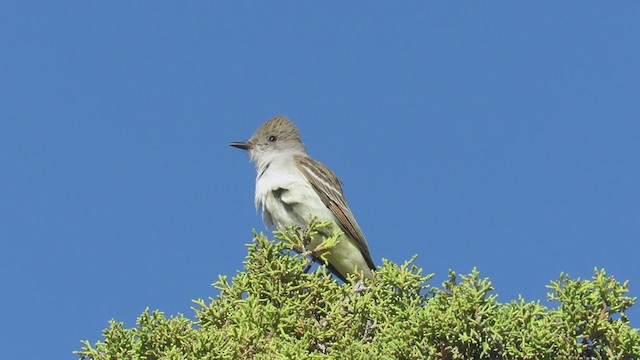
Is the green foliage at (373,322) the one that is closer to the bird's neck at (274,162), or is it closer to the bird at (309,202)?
the bird at (309,202)

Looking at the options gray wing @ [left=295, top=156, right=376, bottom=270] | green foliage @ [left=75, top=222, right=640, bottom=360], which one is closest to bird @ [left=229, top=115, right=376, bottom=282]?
gray wing @ [left=295, top=156, right=376, bottom=270]

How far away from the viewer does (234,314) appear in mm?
6125

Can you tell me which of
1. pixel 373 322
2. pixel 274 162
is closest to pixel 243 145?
pixel 274 162

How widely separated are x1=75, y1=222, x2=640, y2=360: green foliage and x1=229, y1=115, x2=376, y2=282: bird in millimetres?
3477

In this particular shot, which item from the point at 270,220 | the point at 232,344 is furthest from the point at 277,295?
the point at 270,220

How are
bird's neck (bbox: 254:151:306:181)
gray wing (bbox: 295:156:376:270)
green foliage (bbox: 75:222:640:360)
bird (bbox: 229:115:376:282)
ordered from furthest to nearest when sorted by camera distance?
1. bird's neck (bbox: 254:151:306:181)
2. gray wing (bbox: 295:156:376:270)
3. bird (bbox: 229:115:376:282)
4. green foliage (bbox: 75:222:640:360)

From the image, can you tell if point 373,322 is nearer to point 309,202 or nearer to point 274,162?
point 309,202

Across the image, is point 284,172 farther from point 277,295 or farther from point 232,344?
point 232,344

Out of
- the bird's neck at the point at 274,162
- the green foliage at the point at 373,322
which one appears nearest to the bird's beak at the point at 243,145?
the bird's neck at the point at 274,162

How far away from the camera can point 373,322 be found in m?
6.27

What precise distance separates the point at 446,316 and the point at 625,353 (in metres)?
0.93

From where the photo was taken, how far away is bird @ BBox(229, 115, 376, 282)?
10.6 m

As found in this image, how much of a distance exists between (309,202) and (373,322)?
451cm

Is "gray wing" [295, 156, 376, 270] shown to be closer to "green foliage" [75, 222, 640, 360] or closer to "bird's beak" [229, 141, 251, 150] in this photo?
"bird's beak" [229, 141, 251, 150]
